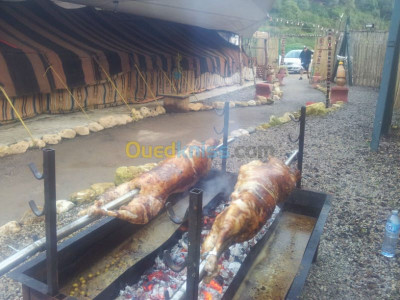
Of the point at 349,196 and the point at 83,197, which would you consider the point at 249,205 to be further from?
the point at 349,196

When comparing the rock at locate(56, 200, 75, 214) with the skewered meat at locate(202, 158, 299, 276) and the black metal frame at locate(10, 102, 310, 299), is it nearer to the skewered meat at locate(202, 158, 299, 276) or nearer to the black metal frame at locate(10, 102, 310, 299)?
the black metal frame at locate(10, 102, 310, 299)

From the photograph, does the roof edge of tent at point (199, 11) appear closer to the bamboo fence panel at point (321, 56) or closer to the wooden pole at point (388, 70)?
the wooden pole at point (388, 70)

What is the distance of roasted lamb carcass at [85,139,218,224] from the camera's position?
99.2 inches

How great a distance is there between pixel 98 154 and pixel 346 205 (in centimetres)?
435

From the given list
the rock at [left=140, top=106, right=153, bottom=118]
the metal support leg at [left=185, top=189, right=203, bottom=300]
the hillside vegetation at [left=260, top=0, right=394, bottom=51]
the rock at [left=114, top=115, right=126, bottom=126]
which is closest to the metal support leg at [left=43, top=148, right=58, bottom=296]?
the metal support leg at [left=185, top=189, right=203, bottom=300]

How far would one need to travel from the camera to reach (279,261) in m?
3.02

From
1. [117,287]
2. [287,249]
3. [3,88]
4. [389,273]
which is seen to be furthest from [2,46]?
[389,273]

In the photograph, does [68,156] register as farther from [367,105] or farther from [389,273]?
[367,105]

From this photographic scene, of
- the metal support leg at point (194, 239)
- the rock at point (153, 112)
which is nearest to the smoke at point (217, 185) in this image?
the metal support leg at point (194, 239)

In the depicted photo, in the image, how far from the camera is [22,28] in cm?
765

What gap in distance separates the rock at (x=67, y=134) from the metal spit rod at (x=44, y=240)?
510cm

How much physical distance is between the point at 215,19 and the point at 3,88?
7742mm

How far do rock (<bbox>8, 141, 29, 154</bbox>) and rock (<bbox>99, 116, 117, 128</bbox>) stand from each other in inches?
84.5

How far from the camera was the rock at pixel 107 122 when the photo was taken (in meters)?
8.33
